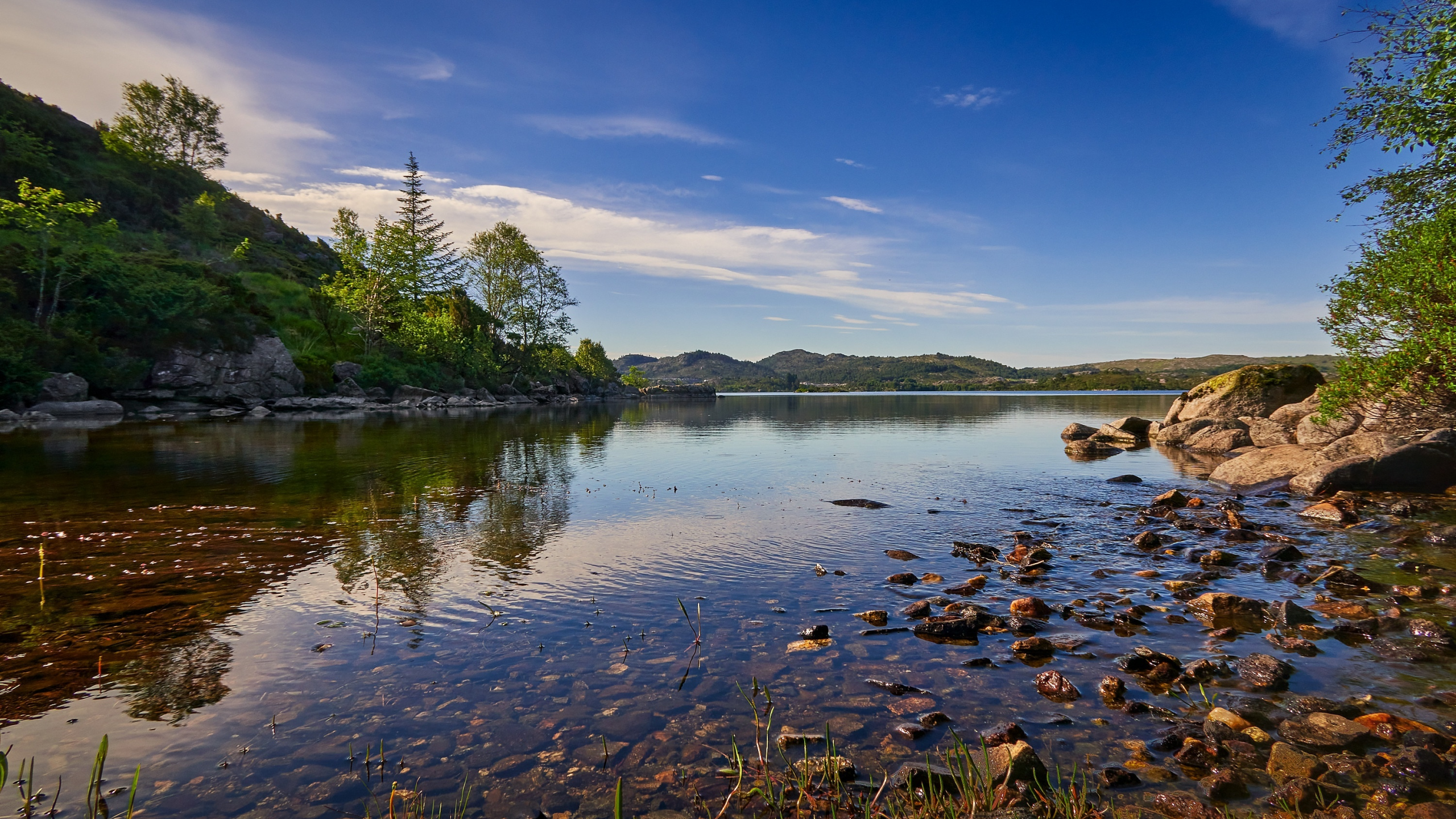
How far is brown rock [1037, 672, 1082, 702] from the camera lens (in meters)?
8.04

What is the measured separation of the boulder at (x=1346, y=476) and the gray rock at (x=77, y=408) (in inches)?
3044

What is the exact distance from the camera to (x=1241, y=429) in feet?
124

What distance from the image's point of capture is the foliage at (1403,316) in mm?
20406

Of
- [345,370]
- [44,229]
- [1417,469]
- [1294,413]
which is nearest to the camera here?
[1417,469]

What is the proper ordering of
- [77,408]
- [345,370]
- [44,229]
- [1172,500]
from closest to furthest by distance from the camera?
[1172,500], [77,408], [44,229], [345,370]

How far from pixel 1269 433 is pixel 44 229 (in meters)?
91.5

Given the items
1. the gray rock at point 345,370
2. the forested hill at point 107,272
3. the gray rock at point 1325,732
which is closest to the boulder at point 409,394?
the gray rock at point 345,370

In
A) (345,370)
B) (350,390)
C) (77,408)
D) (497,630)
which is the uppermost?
(345,370)

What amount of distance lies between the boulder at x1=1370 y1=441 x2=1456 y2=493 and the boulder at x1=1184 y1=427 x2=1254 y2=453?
1412 centimetres

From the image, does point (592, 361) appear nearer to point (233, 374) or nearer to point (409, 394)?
point (409, 394)

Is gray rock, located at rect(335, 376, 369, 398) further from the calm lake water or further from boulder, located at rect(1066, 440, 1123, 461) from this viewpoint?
boulder, located at rect(1066, 440, 1123, 461)

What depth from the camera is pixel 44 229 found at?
Answer: 175 feet

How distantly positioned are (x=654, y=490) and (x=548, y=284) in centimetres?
10179

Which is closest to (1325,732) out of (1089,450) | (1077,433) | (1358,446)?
(1358,446)
